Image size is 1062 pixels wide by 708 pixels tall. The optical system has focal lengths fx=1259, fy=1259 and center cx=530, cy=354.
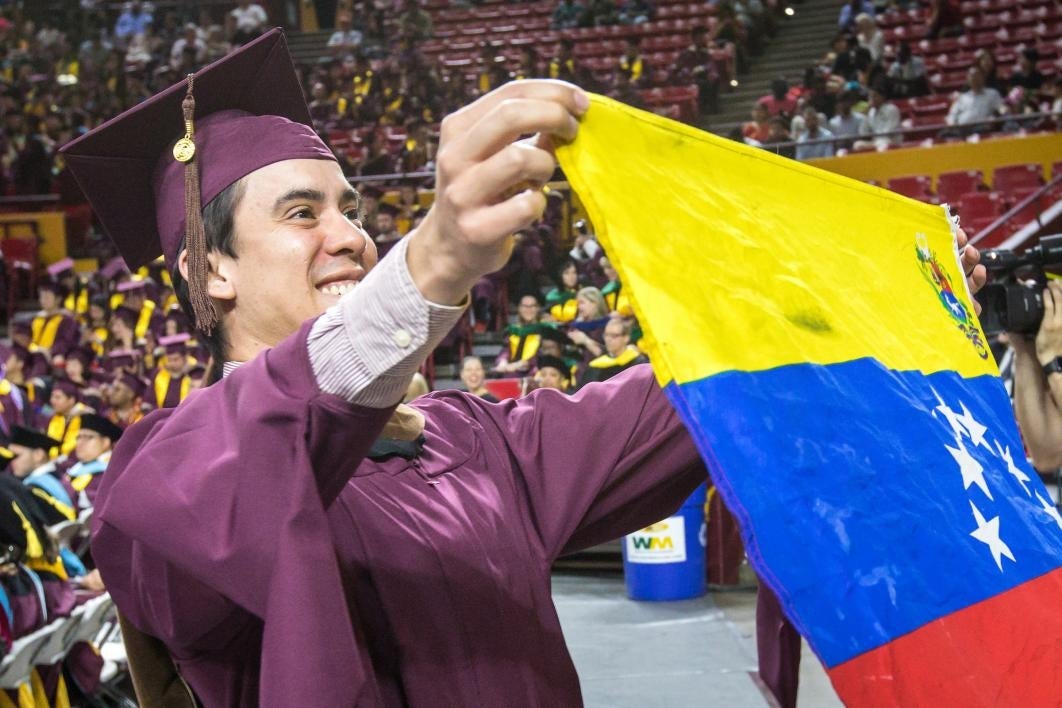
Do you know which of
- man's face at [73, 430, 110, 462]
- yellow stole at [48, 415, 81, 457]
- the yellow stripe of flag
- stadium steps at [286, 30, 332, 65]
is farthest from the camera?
stadium steps at [286, 30, 332, 65]

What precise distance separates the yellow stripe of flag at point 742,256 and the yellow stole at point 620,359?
649 cm

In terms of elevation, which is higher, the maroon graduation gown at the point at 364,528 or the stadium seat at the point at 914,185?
the maroon graduation gown at the point at 364,528

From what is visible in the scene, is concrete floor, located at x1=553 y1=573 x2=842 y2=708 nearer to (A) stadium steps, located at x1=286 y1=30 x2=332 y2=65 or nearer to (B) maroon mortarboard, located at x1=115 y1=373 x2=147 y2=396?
(B) maroon mortarboard, located at x1=115 y1=373 x2=147 y2=396

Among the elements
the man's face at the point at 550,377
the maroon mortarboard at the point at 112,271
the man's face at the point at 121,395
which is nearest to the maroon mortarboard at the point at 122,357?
the man's face at the point at 121,395

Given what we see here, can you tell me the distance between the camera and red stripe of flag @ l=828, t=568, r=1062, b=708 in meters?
1.15

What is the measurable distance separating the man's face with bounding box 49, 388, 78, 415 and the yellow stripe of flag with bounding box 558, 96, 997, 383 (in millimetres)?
10073

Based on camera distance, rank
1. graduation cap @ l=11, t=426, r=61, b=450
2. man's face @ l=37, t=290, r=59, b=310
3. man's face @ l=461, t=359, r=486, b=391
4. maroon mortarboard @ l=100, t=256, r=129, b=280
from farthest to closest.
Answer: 1. maroon mortarboard @ l=100, t=256, r=129, b=280
2. man's face @ l=37, t=290, r=59, b=310
3. man's face @ l=461, t=359, r=486, b=391
4. graduation cap @ l=11, t=426, r=61, b=450

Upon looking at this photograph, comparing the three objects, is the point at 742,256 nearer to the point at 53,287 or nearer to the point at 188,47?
the point at 53,287

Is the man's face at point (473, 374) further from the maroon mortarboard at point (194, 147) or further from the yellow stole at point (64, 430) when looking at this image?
the maroon mortarboard at point (194, 147)

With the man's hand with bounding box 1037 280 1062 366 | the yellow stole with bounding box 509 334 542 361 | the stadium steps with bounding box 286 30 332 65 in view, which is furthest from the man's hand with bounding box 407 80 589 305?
the stadium steps with bounding box 286 30 332 65

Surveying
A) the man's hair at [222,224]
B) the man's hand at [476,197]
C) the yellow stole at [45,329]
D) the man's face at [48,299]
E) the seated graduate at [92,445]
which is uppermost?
the man's hand at [476,197]

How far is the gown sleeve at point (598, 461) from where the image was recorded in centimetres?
160

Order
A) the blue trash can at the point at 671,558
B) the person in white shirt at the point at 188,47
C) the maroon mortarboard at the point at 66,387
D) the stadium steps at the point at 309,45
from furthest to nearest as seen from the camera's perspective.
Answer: the stadium steps at the point at 309,45, the person in white shirt at the point at 188,47, the maroon mortarboard at the point at 66,387, the blue trash can at the point at 671,558

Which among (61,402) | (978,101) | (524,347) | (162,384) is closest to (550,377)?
(524,347)
